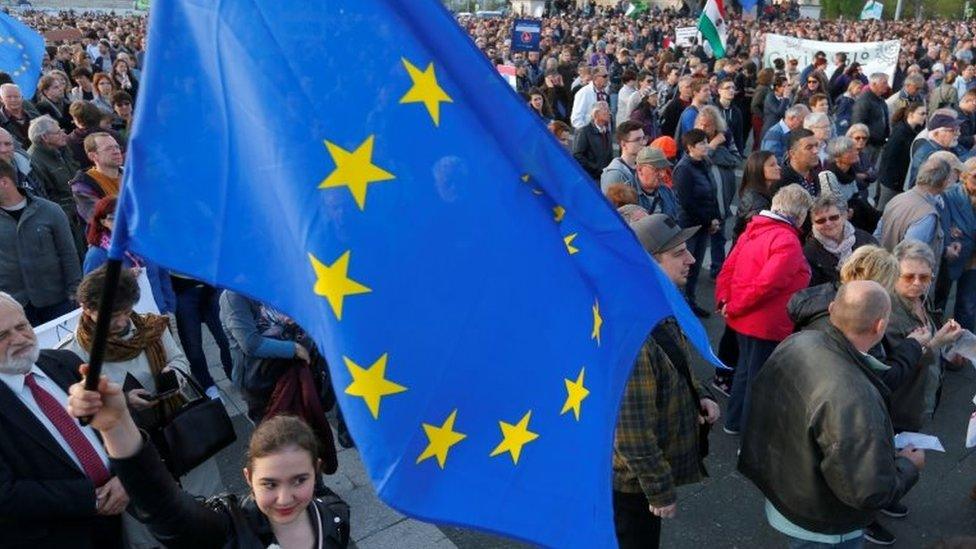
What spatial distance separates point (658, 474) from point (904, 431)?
1.59 meters

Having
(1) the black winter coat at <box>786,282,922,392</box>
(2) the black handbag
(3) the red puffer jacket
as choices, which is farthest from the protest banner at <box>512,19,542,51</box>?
(2) the black handbag

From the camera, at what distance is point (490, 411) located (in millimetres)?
1836

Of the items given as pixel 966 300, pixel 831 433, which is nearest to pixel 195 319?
pixel 831 433

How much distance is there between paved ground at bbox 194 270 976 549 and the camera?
12.9 ft

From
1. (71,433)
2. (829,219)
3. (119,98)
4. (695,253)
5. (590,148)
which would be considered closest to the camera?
(71,433)

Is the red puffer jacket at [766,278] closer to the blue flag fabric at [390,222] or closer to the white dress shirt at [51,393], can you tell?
the blue flag fabric at [390,222]

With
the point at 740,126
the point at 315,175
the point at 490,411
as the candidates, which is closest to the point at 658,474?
the point at 490,411

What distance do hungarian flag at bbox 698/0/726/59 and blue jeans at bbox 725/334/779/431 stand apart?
1045 cm

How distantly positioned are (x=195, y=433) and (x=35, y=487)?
0.59 m

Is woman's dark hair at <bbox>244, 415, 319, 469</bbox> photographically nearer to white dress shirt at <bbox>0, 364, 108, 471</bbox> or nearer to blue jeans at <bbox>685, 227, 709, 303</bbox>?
white dress shirt at <bbox>0, 364, 108, 471</bbox>

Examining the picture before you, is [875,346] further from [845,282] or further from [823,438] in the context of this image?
[823,438]

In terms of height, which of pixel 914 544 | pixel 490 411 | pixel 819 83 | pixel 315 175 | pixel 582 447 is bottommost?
pixel 914 544

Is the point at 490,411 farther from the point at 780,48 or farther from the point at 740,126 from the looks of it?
the point at 780,48

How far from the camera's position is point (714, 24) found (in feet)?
45.6
